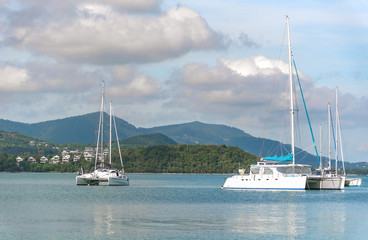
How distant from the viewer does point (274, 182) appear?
9081 cm

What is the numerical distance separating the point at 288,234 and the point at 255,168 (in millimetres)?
47629

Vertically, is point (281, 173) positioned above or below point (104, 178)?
above

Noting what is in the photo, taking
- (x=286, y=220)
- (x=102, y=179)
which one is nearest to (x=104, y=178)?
(x=102, y=179)

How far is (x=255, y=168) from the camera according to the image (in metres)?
92.7

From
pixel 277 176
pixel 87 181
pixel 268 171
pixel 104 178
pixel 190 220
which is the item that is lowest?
pixel 190 220

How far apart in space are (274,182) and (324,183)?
13.7 m

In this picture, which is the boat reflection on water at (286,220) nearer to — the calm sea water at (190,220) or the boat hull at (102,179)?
the calm sea water at (190,220)

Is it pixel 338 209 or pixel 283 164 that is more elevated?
pixel 283 164

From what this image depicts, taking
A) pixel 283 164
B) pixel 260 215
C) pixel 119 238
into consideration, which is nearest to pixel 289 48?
pixel 283 164

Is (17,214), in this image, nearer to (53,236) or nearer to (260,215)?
(53,236)

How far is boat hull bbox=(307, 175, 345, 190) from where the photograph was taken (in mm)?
97312

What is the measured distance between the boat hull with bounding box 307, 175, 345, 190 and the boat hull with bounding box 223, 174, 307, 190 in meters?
5.42

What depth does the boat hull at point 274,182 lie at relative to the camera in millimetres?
89375

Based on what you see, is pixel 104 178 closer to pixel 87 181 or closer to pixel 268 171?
pixel 87 181
